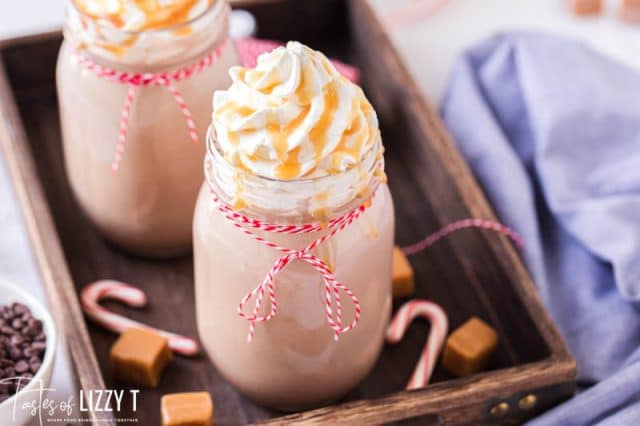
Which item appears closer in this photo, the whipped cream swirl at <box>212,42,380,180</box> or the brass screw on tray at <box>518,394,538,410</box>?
the whipped cream swirl at <box>212,42,380,180</box>

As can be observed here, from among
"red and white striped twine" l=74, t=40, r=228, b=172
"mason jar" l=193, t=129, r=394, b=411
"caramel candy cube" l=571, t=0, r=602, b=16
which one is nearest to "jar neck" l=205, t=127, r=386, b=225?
"mason jar" l=193, t=129, r=394, b=411

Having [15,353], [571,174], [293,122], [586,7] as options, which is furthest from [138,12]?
[586,7]

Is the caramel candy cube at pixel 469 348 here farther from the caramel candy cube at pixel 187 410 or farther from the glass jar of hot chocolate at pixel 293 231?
the caramel candy cube at pixel 187 410

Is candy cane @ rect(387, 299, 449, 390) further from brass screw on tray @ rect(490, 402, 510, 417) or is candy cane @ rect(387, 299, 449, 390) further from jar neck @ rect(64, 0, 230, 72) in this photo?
jar neck @ rect(64, 0, 230, 72)

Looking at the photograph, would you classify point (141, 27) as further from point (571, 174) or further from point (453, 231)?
point (571, 174)

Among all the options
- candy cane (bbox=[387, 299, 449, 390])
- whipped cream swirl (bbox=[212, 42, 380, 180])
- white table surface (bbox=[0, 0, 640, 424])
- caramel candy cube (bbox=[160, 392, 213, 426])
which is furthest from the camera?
white table surface (bbox=[0, 0, 640, 424])

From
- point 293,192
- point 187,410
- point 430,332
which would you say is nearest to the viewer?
point 293,192
